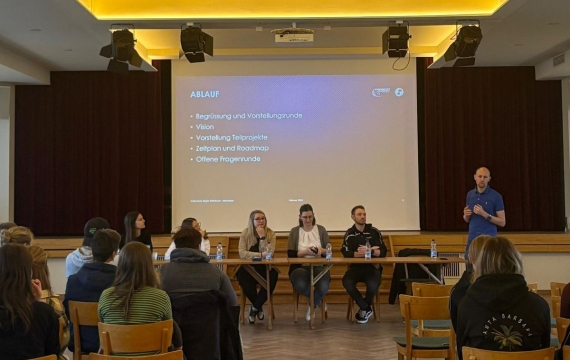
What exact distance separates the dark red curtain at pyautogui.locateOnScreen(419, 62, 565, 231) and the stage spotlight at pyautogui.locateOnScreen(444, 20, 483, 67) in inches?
108

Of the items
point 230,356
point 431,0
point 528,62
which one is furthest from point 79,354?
point 528,62

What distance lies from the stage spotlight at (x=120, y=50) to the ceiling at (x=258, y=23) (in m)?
0.22

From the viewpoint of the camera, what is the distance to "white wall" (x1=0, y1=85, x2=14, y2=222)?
10047mm

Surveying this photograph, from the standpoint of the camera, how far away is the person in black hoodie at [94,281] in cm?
410

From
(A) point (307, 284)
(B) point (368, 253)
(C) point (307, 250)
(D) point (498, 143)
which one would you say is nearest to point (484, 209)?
(B) point (368, 253)

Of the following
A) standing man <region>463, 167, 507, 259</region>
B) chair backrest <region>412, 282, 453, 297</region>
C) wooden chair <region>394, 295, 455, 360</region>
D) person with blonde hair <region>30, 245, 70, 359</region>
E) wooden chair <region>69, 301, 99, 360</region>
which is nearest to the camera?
person with blonde hair <region>30, 245, 70, 359</region>

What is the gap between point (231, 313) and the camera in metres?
4.11

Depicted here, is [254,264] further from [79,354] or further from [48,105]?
[48,105]

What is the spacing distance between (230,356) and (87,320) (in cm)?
86

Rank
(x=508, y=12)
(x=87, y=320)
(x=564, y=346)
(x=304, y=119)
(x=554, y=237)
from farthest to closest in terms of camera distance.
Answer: (x=304, y=119), (x=554, y=237), (x=508, y=12), (x=87, y=320), (x=564, y=346)

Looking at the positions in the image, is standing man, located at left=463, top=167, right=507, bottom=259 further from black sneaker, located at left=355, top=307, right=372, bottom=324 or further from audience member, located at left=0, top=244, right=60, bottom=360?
audience member, located at left=0, top=244, right=60, bottom=360

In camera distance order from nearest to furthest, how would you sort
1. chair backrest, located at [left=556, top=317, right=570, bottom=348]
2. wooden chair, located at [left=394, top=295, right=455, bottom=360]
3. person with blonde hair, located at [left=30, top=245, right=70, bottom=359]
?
chair backrest, located at [left=556, top=317, right=570, bottom=348] < person with blonde hair, located at [left=30, top=245, right=70, bottom=359] < wooden chair, located at [left=394, top=295, right=455, bottom=360]

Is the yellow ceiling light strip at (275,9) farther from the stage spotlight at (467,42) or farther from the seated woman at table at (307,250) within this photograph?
the seated woman at table at (307,250)

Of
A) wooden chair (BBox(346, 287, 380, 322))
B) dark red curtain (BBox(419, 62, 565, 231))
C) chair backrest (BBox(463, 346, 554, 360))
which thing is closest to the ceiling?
dark red curtain (BBox(419, 62, 565, 231))
